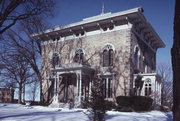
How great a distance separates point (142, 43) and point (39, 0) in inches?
512

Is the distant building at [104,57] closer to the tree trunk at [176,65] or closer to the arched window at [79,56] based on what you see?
the arched window at [79,56]

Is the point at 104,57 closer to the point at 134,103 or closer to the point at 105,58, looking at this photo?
the point at 105,58

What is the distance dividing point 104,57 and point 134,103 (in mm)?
5579

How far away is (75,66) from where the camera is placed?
18.0 metres

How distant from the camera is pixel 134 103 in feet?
51.2

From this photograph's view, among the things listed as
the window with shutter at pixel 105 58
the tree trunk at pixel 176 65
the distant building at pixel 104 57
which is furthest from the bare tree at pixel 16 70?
the tree trunk at pixel 176 65

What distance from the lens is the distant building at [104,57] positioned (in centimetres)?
1761

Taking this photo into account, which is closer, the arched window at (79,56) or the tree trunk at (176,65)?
the tree trunk at (176,65)

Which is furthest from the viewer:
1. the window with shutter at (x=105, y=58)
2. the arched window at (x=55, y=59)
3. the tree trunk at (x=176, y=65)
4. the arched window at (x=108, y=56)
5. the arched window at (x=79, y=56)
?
the arched window at (x=55, y=59)

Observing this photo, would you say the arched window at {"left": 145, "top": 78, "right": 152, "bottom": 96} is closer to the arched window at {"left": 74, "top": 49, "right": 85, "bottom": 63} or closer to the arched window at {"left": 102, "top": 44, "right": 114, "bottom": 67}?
the arched window at {"left": 102, "top": 44, "right": 114, "bottom": 67}

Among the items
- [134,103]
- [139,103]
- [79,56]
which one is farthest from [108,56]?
[139,103]

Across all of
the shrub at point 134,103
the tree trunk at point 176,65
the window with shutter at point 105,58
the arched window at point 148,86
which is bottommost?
the shrub at point 134,103

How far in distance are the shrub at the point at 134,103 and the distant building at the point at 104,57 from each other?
4.11ft

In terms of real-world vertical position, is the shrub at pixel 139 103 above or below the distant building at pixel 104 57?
below
